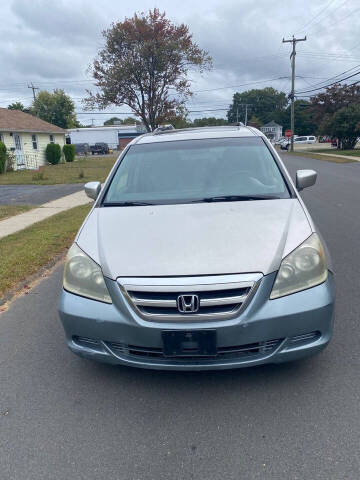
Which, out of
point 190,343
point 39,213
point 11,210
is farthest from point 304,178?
point 11,210

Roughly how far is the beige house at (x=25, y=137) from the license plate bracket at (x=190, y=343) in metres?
26.2

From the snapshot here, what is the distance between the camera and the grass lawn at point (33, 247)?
5.26m

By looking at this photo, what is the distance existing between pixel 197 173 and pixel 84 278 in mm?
1669

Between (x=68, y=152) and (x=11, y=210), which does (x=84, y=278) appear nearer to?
(x=11, y=210)

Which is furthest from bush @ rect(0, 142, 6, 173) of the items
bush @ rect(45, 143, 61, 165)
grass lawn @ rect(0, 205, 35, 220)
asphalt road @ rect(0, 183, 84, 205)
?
grass lawn @ rect(0, 205, 35, 220)

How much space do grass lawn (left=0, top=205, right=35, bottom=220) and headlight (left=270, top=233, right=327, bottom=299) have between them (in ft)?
27.8

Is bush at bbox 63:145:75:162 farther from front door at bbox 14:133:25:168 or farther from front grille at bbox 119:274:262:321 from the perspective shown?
front grille at bbox 119:274:262:321

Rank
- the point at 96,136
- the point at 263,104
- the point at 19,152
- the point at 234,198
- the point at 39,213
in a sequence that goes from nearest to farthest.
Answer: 1. the point at 234,198
2. the point at 39,213
3. the point at 19,152
4. the point at 96,136
5. the point at 263,104

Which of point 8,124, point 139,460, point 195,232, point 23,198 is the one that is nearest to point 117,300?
point 195,232

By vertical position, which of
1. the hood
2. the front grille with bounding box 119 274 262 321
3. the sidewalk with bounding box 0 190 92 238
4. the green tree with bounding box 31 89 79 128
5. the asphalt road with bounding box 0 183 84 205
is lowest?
the asphalt road with bounding box 0 183 84 205

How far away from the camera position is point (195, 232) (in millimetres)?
2846

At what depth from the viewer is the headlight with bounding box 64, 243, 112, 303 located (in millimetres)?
2646

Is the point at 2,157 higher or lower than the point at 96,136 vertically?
lower

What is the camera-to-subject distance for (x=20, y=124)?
28.8 metres
